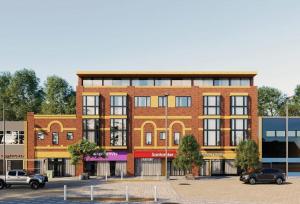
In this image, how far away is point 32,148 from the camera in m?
56.1

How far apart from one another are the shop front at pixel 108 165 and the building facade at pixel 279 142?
19821 millimetres

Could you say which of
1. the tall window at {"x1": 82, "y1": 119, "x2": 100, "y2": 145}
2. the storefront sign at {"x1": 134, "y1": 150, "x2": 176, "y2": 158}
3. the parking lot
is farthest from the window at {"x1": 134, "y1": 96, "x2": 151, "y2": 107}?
the parking lot

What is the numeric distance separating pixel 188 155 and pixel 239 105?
11.1m

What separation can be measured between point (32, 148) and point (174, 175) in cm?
2025

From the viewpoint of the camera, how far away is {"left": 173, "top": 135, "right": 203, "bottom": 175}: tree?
51.1 meters

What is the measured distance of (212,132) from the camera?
56.2 metres

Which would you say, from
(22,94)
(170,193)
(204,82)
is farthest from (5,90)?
(170,193)

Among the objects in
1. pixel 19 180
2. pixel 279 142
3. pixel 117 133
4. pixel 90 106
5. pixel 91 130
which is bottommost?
pixel 19 180

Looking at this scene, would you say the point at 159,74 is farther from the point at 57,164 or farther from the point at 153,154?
the point at 57,164

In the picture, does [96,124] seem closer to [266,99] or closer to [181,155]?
[181,155]

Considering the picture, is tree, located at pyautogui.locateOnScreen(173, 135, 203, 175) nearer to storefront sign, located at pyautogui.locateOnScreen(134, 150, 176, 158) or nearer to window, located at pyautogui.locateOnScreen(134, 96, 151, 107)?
storefront sign, located at pyautogui.locateOnScreen(134, 150, 176, 158)

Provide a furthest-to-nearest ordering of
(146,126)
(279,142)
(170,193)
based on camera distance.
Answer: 1. (146,126)
2. (279,142)
3. (170,193)

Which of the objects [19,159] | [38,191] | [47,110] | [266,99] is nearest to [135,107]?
[19,159]

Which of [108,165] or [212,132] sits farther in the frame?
[108,165]
